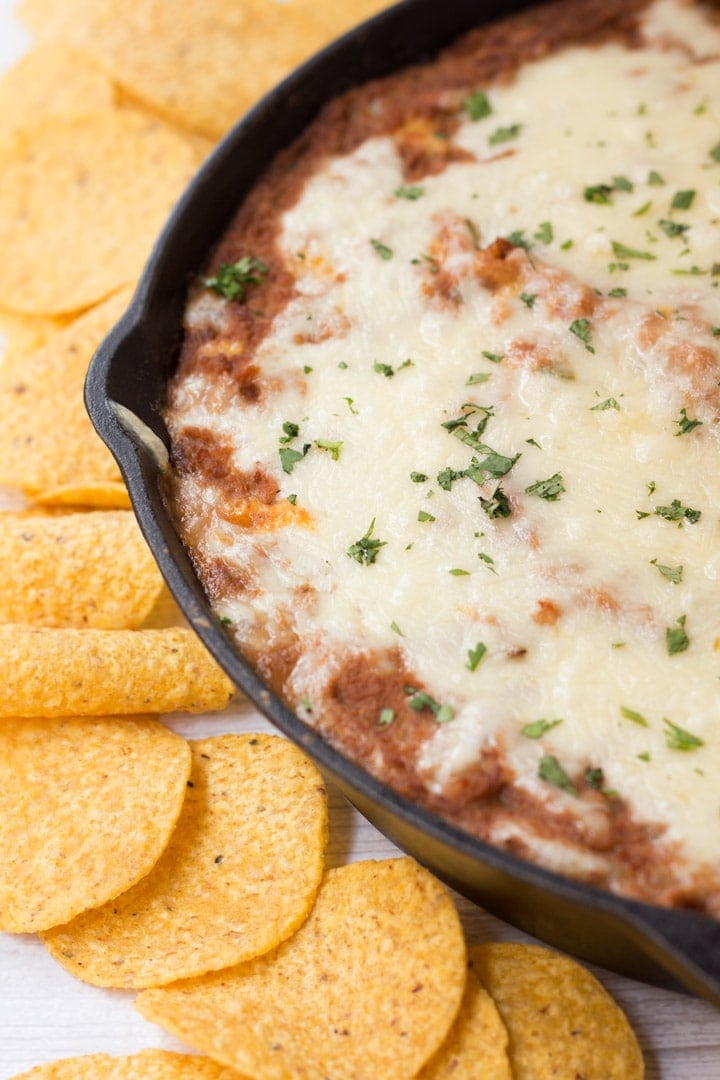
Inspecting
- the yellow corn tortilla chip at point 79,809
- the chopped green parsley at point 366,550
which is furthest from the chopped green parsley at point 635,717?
the yellow corn tortilla chip at point 79,809

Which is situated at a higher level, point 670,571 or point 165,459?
point 165,459

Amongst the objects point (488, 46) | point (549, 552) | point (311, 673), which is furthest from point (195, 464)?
point (488, 46)

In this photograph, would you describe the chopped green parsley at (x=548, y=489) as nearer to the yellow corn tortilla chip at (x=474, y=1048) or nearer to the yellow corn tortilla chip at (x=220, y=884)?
the yellow corn tortilla chip at (x=220, y=884)

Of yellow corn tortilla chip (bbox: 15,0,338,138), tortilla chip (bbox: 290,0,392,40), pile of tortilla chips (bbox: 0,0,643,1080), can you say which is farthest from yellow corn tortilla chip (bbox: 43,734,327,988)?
tortilla chip (bbox: 290,0,392,40)

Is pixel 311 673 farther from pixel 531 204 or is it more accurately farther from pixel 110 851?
pixel 531 204

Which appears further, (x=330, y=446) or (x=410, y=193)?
(x=410, y=193)

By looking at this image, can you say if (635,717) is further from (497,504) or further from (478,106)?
(478,106)

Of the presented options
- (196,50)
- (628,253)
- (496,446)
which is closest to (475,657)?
(496,446)
